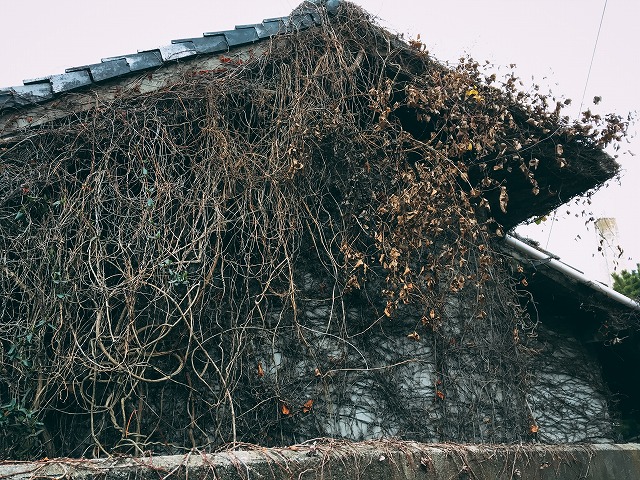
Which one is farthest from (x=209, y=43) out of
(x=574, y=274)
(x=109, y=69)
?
(x=574, y=274)

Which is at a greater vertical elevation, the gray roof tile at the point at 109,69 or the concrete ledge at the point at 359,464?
the gray roof tile at the point at 109,69

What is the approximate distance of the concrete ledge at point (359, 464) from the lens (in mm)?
2580

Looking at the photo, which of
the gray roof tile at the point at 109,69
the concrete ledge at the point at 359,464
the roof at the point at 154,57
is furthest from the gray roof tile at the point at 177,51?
the concrete ledge at the point at 359,464

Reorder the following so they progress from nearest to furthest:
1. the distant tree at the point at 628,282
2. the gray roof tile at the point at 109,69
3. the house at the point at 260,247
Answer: the house at the point at 260,247 → the gray roof tile at the point at 109,69 → the distant tree at the point at 628,282

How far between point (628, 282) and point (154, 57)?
1061 centimetres

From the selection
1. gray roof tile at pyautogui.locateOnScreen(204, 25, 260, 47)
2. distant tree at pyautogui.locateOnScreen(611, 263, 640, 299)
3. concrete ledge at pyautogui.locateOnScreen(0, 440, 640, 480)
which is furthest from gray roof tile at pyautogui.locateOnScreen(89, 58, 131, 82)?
distant tree at pyautogui.locateOnScreen(611, 263, 640, 299)

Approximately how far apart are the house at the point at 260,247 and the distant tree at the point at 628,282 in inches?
303

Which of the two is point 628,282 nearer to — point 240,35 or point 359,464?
point 240,35

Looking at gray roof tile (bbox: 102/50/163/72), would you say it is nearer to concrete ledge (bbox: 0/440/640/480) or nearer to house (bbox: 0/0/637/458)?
house (bbox: 0/0/637/458)

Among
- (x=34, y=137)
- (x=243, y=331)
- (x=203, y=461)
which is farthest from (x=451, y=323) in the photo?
(x=34, y=137)

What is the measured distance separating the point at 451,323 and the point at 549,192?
178cm

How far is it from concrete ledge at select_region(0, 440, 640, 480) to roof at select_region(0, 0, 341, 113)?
9.60 ft

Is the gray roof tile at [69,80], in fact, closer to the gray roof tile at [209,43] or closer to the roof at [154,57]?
the roof at [154,57]

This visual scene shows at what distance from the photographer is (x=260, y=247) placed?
487cm
